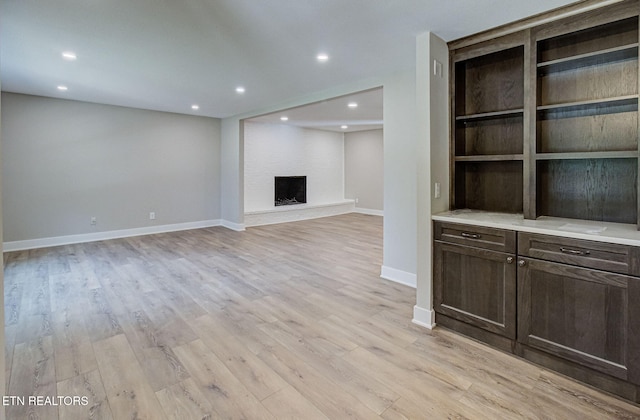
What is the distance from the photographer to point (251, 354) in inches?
92.4

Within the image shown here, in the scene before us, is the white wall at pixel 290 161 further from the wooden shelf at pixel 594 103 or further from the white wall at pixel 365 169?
the wooden shelf at pixel 594 103

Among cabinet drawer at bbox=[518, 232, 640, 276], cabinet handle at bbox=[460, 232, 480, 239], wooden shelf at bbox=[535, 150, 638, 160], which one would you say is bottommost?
cabinet drawer at bbox=[518, 232, 640, 276]

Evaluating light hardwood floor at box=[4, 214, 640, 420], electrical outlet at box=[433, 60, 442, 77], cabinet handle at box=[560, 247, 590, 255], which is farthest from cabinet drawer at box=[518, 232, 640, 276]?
electrical outlet at box=[433, 60, 442, 77]

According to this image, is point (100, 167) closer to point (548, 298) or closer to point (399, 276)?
point (399, 276)

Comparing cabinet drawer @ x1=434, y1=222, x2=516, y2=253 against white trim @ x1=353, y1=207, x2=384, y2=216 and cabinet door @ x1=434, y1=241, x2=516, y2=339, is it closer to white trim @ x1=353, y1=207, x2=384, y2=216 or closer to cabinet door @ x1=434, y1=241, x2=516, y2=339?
cabinet door @ x1=434, y1=241, x2=516, y2=339

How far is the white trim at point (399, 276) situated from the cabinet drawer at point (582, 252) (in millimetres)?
1563

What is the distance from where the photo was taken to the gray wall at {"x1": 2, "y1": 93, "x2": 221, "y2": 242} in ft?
16.8

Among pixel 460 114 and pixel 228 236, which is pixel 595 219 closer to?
pixel 460 114

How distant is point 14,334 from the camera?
2596mm

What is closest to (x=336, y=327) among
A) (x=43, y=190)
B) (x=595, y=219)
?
(x=595, y=219)

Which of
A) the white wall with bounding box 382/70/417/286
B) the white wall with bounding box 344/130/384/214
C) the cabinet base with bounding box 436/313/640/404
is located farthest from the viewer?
the white wall with bounding box 344/130/384/214

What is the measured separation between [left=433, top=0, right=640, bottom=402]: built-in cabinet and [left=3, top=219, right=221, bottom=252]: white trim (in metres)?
5.73

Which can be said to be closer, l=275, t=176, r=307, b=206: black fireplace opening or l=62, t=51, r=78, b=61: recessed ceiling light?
l=62, t=51, r=78, b=61: recessed ceiling light

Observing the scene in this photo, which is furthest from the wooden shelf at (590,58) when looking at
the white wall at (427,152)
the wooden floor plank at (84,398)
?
the wooden floor plank at (84,398)
